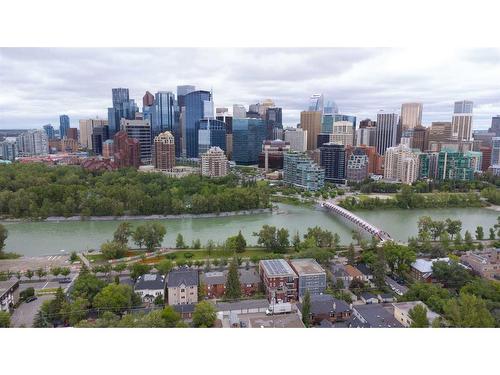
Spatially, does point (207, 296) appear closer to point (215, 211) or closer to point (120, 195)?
point (215, 211)

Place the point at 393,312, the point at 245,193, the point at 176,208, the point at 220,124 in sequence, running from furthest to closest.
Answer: the point at 220,124 < the point at 245,193 < the point at 176,208 < the point at 393,312

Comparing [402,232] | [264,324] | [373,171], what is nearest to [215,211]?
[402,232]

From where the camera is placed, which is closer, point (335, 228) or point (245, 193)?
point (335, 228)

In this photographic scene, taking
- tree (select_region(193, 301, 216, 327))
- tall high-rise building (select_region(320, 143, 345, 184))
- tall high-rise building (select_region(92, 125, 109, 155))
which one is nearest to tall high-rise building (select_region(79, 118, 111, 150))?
tall high-rise building (select_region(92, 125, 109, 155))

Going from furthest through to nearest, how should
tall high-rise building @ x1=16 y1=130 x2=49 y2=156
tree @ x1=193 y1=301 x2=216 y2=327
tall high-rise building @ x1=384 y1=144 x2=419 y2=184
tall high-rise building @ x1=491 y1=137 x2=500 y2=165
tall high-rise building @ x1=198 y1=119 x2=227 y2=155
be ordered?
1. tall high-rise building @ x1=198 y1=119 x2=227 y2=155
2. tall high-rise building @ x1=16 y1=130 x2=49 y2=156
3. tall high-rise building @ x1=491 y1=137 x2=500 y2=165
4. tall high-rise building @ x1=384 y1=144 x2=419 y2=184
5. tree @ x1=193 y1=301 x2=216 y2=327

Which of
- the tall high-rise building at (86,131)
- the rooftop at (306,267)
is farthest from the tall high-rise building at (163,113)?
the rooftop at (306,267)

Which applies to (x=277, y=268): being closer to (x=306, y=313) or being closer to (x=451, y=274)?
(x=306, y=313)

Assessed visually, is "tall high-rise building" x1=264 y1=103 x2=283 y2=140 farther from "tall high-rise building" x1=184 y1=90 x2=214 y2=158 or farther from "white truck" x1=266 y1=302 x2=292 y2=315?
"white truck" x1=266 y1=302 x2=292 y2=315
